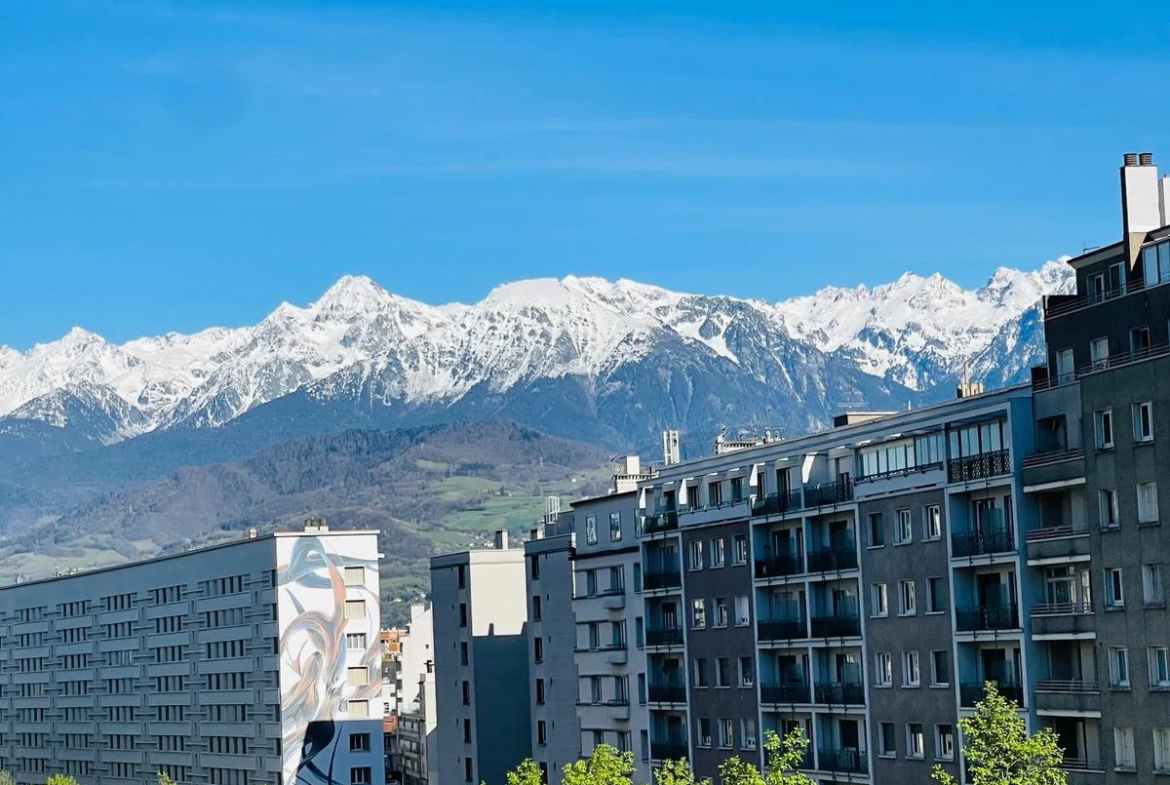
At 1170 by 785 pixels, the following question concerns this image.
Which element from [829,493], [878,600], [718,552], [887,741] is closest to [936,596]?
[878,600]

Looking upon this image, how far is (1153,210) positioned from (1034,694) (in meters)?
20.6

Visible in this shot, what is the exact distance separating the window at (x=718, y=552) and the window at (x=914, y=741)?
72.2 feet

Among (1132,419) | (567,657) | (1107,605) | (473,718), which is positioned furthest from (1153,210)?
(473,718)

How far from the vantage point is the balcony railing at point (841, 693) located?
102938 millimetres

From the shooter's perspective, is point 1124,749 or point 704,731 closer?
point 1124,749

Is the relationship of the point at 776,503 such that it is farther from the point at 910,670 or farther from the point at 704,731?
the point at 910,670

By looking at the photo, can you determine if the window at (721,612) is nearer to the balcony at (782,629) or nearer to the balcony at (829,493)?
the balcony at (782,629)

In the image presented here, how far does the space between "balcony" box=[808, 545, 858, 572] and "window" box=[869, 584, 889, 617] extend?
202 cm

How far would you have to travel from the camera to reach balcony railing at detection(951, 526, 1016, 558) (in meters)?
90.9

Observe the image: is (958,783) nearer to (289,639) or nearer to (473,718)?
(473,718)

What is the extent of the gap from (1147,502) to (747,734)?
125 ft

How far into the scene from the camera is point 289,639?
172 m

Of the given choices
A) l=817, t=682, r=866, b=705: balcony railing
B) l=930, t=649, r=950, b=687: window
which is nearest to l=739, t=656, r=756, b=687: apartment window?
l=817, t=682, r=866, b=705: balcony railing

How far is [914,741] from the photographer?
97.8 metres
